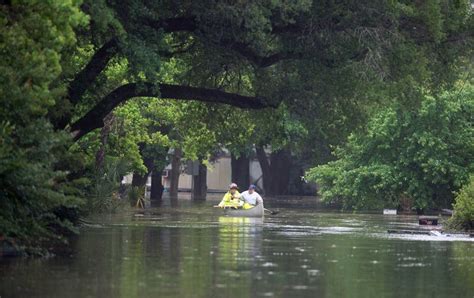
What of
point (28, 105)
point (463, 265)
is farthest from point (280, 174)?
point (28, 105)

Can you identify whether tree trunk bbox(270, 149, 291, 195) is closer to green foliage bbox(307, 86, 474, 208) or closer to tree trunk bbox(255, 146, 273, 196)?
tree trunk bbox(255, 146, 273, 196)

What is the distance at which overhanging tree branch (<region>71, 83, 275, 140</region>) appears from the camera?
3494cm

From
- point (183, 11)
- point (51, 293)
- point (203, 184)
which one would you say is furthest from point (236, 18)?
point (203, 184)

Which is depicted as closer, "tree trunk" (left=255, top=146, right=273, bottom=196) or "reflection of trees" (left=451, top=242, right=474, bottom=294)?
"reflection of trees" (left=451, top=242, right=474, bottom=294)

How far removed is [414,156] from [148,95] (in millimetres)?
24642

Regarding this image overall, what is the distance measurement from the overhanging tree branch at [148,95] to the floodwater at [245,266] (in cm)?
281

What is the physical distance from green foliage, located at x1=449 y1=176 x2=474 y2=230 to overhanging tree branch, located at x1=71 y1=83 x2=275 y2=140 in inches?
234

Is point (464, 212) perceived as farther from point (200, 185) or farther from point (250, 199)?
point (200, 185)

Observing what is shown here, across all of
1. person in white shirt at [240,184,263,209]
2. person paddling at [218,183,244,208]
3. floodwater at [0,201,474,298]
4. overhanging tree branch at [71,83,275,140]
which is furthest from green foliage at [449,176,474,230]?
person paddling at [218,183,244,208]

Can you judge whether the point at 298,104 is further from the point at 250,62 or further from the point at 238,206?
the point at 238,206

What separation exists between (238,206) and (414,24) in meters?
15.1

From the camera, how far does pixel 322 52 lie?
33.8 meters

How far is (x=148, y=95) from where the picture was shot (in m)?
35.8

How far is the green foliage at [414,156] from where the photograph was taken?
57.3 meters
